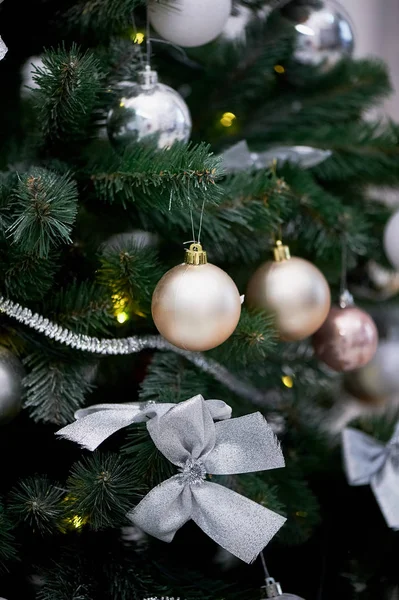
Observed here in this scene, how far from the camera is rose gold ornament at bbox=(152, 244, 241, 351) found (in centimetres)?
50

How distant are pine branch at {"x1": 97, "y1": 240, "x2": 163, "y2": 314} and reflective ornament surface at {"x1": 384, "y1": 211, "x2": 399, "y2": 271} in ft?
0.91

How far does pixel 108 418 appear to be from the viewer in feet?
1.62

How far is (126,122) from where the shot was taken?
566 millimetres

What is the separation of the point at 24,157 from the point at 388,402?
540 mm

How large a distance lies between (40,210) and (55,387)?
0.16 meters

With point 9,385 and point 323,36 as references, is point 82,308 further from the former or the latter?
point 323,36

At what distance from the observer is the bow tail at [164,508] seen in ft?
1.57

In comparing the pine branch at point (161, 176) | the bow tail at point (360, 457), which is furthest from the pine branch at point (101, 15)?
the bow tail at point (360, 457)

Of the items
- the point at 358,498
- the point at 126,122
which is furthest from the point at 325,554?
the point at 126,122

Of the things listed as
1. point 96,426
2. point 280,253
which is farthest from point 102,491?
point 280,253

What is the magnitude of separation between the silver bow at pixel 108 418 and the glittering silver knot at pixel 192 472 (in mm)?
38

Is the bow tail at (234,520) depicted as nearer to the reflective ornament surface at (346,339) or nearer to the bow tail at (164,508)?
the bow tail at (164,508)

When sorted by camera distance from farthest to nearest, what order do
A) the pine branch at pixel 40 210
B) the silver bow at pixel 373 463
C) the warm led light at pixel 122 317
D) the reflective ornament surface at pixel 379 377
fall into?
1. the reflective ornament surface at pixel 379 377
2. the silver bow at pixel 373 463
3. the warm led light at pixel 122 317
4. the pine branch at pixel 40 210

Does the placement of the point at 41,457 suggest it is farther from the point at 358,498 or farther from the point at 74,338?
the point at 358,498
